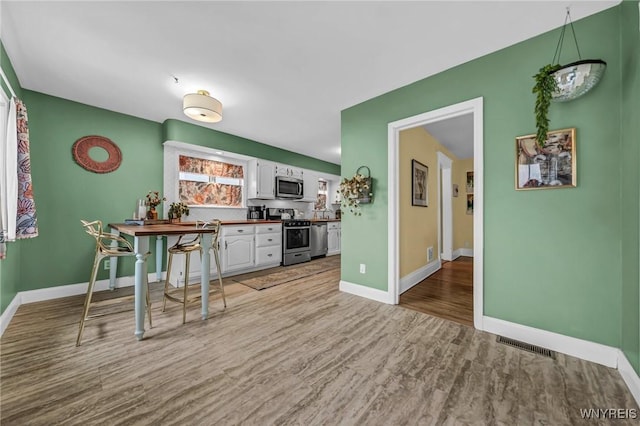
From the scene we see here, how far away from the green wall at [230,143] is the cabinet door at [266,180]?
17 centimetres

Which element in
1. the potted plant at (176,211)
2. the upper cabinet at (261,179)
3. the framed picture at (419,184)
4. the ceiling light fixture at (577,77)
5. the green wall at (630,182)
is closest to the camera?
the green wall at (630,182)

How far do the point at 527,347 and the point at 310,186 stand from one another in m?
4.84

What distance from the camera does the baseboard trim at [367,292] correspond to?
280 centimetres

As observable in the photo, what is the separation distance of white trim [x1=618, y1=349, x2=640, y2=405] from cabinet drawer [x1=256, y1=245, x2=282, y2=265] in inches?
163

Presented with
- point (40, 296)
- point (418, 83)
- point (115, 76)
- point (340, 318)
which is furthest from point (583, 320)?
point (40, 296)

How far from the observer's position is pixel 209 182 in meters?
4.41

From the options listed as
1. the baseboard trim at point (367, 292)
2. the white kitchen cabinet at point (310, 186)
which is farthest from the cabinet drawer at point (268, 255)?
the baseboard trim at point (367, 292)

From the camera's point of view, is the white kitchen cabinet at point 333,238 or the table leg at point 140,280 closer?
the table leg at point 140,280

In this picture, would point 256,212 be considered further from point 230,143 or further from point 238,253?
point 230,143

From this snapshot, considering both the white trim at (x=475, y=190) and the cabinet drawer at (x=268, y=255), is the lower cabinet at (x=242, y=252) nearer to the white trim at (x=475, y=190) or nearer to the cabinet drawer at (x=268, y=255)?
the cabinet drawer at (x=268, y=255)

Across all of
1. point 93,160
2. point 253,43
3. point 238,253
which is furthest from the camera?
point 238,253

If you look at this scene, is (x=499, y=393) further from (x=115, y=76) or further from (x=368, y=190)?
(x=115, y=76)

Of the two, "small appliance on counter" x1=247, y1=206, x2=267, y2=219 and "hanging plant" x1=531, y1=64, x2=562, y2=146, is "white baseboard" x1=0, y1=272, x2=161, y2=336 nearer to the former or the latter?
"small appliance on counter" x1=247, y1=206, x2=267, y2=219

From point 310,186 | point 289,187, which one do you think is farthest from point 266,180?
point 310,186
